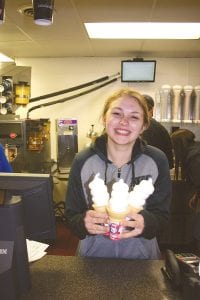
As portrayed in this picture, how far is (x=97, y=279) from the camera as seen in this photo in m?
1.13

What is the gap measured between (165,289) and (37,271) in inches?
20.3

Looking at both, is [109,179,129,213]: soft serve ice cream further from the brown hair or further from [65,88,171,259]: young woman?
the brown hair

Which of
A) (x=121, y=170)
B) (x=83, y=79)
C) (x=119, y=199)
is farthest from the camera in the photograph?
(x=83, y=79)

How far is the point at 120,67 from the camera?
4500 mm

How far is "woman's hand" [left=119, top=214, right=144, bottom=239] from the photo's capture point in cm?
110

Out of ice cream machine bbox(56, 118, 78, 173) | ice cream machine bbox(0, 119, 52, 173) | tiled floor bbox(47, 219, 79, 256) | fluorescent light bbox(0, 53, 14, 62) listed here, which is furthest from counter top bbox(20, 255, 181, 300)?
fluorescent light bbox(0, 53, 14, 62)

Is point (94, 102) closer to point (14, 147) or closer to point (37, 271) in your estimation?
point (14, 147)

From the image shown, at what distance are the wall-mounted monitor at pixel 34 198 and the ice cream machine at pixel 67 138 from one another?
134 inches

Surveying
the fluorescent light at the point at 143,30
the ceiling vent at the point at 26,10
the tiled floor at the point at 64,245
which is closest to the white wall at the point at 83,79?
the fluorescent light at the point at 143,30

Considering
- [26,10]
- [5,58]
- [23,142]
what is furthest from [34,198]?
[5,58]

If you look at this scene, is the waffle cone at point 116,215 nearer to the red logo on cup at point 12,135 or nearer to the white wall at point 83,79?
the red logo on cup at point 12,135

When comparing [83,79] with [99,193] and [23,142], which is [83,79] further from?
[99,193]

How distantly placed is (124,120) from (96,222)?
48 centimetres

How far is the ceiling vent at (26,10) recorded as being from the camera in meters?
2.42
